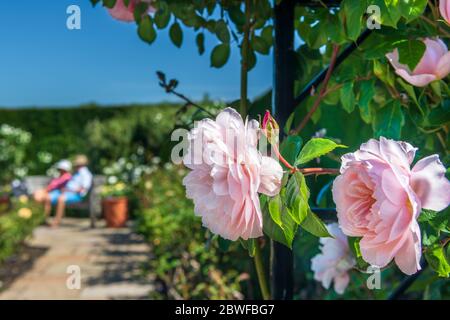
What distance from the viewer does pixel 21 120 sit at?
1385 centimetres

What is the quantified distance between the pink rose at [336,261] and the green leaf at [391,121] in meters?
0.38

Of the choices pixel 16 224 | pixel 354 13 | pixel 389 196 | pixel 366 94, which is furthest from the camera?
pixel 16 224

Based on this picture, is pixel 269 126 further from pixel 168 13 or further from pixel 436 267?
pixel 168 13

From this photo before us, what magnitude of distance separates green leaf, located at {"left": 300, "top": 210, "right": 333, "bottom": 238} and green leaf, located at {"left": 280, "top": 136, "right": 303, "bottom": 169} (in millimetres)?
78

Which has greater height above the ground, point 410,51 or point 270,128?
point 410,51

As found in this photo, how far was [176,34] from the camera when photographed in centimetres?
129

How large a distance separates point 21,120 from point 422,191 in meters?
14.2

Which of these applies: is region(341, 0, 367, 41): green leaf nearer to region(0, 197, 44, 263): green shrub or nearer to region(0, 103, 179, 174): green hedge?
region(0, 197, 44, 263): green shrub

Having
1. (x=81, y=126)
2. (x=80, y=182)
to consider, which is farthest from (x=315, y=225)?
(x=81, y=126)

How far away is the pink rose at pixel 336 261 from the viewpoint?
137 cm

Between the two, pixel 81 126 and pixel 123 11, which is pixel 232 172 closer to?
pixel 123 11

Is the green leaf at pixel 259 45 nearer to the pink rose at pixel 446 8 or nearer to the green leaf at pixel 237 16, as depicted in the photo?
the green leaf at pixel 237 16

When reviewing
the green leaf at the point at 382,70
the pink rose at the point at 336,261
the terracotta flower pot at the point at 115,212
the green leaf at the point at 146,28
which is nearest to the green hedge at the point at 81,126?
the terracotta flower pot at the point at 115,212

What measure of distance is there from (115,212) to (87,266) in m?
4.16
